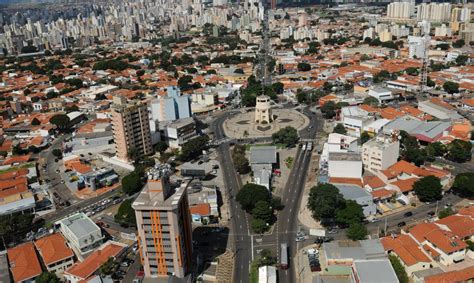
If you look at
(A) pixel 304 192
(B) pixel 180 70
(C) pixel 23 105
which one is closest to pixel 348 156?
(A) pixel 304 192

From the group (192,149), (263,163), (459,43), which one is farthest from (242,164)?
(459,43)

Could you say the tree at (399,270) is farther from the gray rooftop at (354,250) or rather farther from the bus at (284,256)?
the bus at (284,256)

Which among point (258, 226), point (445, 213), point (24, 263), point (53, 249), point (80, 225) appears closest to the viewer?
point (24, 263)

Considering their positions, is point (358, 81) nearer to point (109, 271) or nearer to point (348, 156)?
point (348, 156)

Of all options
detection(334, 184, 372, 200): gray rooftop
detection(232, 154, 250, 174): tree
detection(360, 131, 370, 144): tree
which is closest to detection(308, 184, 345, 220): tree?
detection(334, 184, 372, 200): gray rooftop

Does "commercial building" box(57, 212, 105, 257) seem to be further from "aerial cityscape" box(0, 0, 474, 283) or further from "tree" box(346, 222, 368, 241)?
"tree" box(346, 222, 368, 241)

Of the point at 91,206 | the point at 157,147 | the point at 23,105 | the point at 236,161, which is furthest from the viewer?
the point at 23,105

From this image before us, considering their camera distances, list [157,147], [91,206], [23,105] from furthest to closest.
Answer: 1. [23,105]
2. [157,147]
3. [91,206]

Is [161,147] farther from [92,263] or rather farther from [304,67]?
[304,67]
